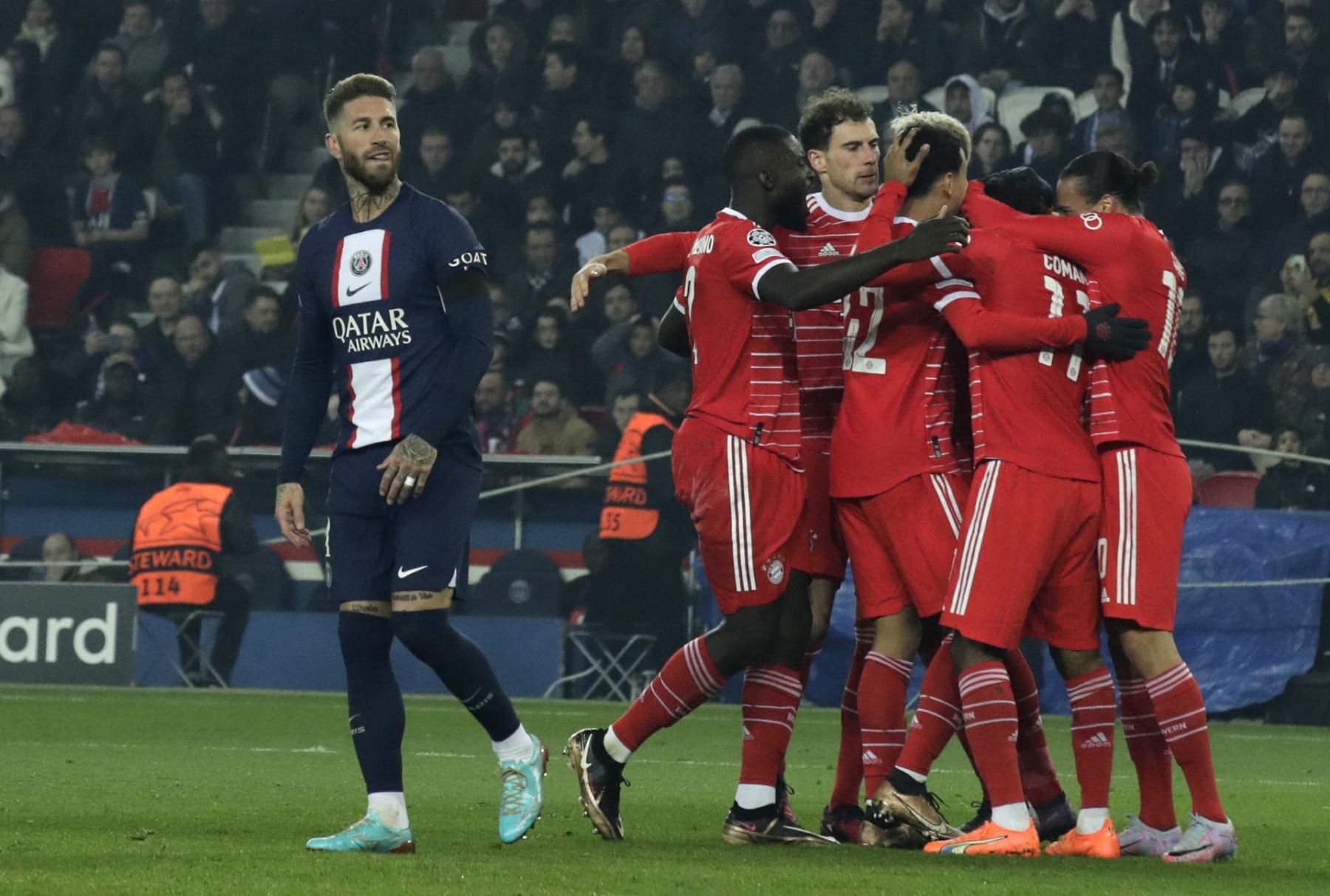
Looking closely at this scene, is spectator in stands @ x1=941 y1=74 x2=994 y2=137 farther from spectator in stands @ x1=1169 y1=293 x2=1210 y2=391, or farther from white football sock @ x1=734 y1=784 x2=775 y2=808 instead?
white football sock @ x1=734 y1=784 x2=775 y2=808

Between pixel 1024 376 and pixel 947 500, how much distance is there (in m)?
0.40

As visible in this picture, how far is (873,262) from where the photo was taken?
5.01 metres

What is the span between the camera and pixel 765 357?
5.34 metres

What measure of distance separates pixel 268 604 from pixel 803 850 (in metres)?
7.85

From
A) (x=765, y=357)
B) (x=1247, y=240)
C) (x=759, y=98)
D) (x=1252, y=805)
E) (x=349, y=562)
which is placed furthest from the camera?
(x=759, y=98)

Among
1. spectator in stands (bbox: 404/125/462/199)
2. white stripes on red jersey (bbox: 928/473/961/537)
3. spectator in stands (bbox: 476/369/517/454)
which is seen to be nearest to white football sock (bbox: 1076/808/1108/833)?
white stripes on red jersey (bbox: 928/473/961/537)

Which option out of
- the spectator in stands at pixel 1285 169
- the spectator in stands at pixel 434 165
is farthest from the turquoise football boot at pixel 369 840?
the spectator in stands at pixel 434 165

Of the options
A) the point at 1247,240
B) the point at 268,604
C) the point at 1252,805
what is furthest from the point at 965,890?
the point at 1247,240

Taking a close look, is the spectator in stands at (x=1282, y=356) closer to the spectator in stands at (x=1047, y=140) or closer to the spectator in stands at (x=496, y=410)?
the spectator in stands at (x=1047, y=140)

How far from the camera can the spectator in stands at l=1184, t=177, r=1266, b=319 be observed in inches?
523

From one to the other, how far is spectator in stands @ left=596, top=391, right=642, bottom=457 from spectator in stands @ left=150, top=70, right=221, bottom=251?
475cm

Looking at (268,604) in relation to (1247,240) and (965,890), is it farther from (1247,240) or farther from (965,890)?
(965,890)

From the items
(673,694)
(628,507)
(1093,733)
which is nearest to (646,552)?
(628,507)

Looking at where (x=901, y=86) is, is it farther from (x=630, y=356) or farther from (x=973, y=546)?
(x=973, y=546)
